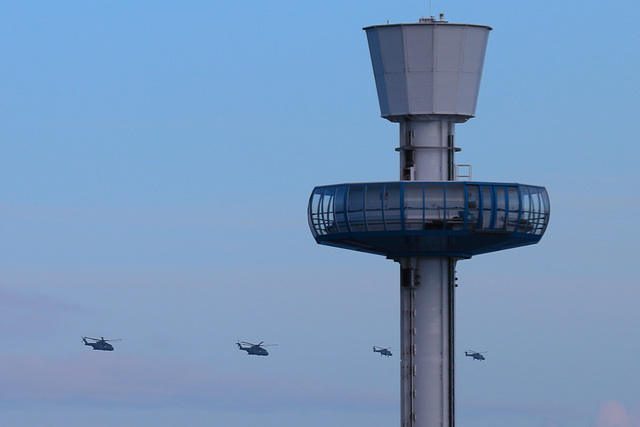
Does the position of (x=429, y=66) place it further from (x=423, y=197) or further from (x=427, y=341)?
(x=427, y=341)

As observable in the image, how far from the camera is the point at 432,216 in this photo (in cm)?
15675

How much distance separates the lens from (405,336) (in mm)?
161750

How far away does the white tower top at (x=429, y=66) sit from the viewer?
15950 centimetres

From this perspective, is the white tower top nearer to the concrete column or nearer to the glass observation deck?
the glass observation deck

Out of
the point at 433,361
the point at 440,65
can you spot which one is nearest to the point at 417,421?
the point at 433,361

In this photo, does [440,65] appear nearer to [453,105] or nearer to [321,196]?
[453,105]

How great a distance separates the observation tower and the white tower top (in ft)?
0.24

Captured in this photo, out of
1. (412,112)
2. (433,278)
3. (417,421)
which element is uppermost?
(412,112)

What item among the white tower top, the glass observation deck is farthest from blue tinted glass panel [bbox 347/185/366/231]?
the white tower top

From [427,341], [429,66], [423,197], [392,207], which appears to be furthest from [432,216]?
[429,66]

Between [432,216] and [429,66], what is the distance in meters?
11.4

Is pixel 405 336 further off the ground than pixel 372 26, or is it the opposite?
pixel 372 26

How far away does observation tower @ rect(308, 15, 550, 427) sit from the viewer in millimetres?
157375

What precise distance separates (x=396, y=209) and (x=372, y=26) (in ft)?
46.8
